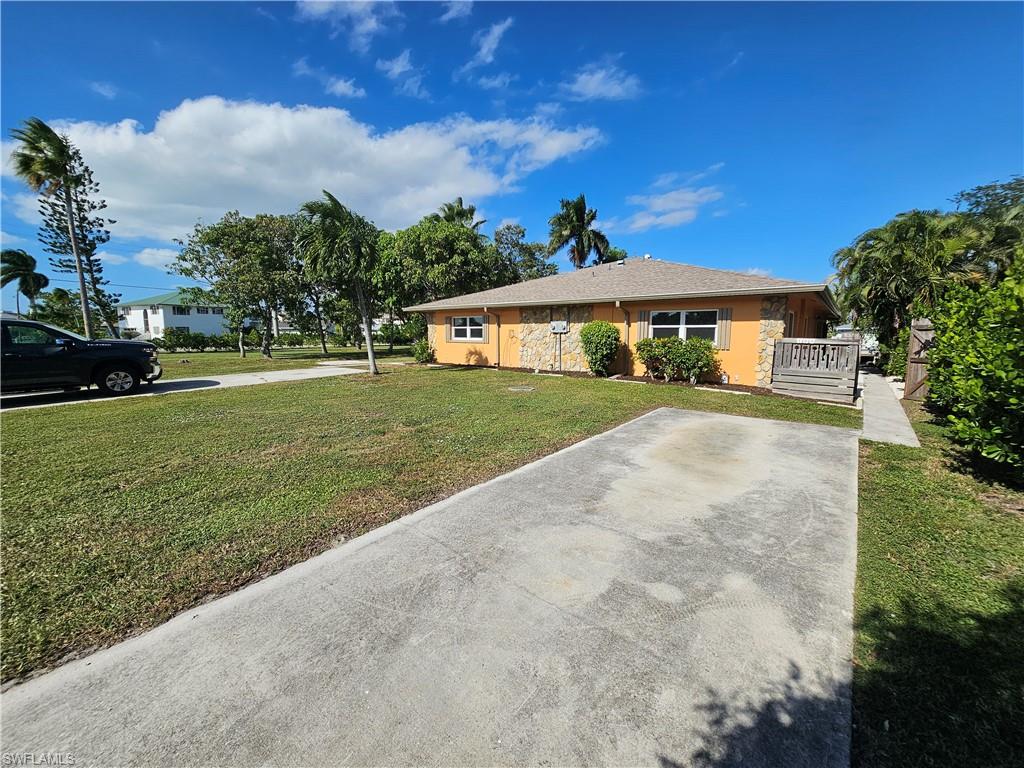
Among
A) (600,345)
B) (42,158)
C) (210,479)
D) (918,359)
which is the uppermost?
(42,158)

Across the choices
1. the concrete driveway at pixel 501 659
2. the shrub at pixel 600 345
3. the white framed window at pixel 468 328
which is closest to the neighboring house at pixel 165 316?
the white framed window at pixel 468 328

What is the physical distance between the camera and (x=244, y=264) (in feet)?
75.1

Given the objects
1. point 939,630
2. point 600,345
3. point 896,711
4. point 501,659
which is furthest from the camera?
point 600,345

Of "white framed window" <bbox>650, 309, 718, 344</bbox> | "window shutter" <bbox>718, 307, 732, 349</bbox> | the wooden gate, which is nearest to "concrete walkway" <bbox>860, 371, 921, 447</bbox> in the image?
the wooden gate

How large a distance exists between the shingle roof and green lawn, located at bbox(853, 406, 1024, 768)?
744 centimetres

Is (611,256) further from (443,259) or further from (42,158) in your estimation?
(42,158)

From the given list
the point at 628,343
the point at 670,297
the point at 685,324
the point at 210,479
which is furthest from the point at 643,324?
the point at 210,479

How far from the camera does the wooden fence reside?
369 inches

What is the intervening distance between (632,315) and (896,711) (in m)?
12.0

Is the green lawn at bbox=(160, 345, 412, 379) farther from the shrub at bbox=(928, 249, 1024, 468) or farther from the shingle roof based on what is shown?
the shrub at bbox=(928, 249, 1024, 468)

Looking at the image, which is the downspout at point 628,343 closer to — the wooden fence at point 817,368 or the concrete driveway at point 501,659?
the wooden fence at point 817,368

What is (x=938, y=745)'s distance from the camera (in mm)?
1604

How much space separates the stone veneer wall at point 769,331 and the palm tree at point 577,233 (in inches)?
765

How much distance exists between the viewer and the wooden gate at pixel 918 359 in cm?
900
